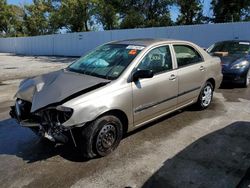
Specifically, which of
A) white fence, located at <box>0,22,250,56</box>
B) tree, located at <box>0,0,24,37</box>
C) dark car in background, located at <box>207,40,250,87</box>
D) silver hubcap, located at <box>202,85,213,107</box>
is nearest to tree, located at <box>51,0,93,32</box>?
white fence, located at <box>0,22,250,56</box>

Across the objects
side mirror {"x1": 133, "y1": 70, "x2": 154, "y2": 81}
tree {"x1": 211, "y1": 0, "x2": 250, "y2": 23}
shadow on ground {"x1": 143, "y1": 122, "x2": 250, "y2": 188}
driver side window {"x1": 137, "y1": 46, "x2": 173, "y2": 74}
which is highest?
tree {"x1": 211, "y1": 0, "x2": 250, "y2": 23}

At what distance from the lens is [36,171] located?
3.67 meters

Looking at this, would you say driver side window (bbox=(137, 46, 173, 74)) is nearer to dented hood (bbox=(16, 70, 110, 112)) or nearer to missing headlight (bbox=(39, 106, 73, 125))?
dented hood (bbox=(16, 70, 110, 112))

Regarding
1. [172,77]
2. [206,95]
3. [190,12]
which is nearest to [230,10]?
[190,12]

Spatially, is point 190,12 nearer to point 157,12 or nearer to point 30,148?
point 157,12

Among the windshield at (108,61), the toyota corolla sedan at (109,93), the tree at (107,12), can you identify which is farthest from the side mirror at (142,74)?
the tree at (107,12)

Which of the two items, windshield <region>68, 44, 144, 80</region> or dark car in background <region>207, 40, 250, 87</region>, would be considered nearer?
windshield <region>68, 44, 144, 80</region>

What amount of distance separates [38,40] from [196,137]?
29.4 meters

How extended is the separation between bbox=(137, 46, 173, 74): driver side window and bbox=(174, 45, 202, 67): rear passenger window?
27 centimetres

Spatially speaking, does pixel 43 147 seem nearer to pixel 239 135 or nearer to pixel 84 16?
pixel 239 135

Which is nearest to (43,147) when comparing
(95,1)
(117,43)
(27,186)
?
(27,186)

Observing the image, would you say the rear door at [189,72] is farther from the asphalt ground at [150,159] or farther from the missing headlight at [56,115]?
the missing headlight at [56,115]

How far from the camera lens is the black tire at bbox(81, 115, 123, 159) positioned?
146 inches

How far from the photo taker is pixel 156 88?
4.54m
